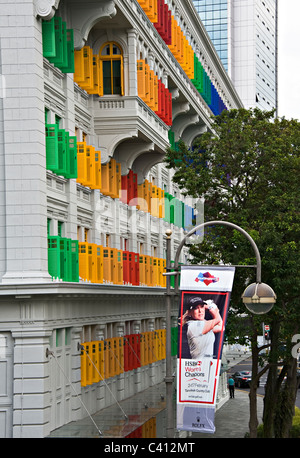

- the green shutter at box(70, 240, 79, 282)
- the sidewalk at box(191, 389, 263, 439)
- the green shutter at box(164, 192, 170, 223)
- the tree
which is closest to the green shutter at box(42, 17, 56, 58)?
the green shutter at box(70, 240, 79, 282)

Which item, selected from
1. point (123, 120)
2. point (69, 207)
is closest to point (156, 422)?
point (69, 207)

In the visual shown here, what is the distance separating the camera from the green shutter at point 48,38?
1050 inches

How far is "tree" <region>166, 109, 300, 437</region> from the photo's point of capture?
102ft

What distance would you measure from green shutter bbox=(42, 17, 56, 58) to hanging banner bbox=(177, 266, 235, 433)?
420 inches

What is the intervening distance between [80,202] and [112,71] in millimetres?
5475

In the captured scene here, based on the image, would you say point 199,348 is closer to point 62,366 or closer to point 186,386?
point 186,386

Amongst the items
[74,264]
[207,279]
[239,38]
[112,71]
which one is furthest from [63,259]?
[239,38]

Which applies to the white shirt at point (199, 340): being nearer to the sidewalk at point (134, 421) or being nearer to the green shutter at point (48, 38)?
the sidewalk at point (134, 421)

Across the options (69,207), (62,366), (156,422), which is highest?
(69,207)

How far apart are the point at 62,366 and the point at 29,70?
358 inches

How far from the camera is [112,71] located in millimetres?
33562

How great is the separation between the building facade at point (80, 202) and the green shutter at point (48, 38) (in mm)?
30

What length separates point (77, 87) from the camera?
31.8 m

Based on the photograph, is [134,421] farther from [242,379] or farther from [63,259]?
[242,379]
